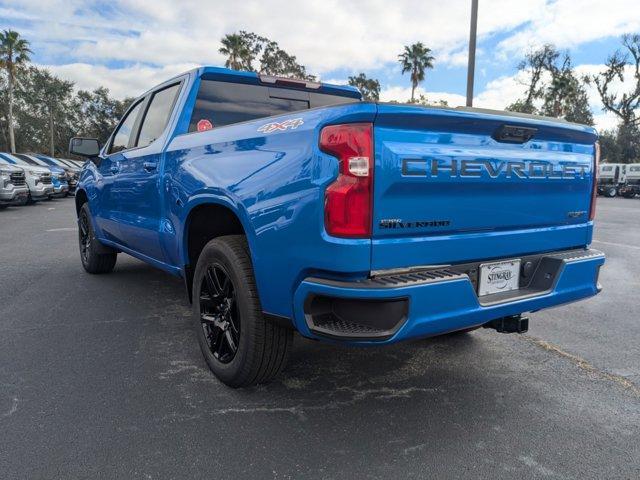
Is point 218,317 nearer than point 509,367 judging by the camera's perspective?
Yes

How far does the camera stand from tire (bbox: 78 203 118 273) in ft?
18.4

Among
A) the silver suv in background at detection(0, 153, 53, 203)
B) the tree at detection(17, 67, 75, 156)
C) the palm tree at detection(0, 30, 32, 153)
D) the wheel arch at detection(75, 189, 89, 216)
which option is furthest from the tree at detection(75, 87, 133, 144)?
the wheel arch at detection(75, 189, 89, 216)

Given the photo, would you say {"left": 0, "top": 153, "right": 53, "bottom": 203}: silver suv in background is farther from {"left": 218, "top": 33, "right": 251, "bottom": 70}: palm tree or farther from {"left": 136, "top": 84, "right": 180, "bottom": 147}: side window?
{"left": 218, "top": 33, "right": 251, "bottom": 70}: palm tree

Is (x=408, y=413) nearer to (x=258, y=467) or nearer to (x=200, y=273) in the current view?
(x=258, y=467)

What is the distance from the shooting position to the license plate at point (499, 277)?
2.56 meters

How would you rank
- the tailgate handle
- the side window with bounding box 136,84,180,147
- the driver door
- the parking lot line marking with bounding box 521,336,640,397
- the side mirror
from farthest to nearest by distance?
the side mirror, the driver door, the side window with bounding box 136,84,180,147, the parking lot line marking with bounding box 521,336,640,397, the tailgate handle

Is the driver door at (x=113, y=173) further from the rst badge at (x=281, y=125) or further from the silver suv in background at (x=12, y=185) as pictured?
the silver suv in background at (x=12, y=185)

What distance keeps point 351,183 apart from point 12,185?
14593mm

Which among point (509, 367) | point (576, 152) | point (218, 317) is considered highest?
point (576, 152)

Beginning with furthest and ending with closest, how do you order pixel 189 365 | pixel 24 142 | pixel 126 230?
1. pixel 24 142
2. pixel 126 230
3. pixel 189 365

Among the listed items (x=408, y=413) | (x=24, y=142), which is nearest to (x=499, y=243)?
(x=408, y=413)

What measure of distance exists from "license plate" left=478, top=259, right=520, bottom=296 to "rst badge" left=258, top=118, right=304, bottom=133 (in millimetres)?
1160

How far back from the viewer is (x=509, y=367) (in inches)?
133

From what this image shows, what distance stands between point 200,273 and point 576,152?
2345mm
